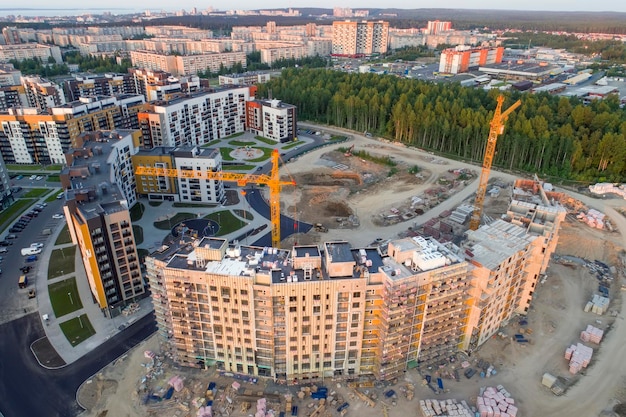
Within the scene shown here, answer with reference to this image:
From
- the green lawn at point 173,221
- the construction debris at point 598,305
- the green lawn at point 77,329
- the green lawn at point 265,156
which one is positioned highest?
the green lawn at point 265,156

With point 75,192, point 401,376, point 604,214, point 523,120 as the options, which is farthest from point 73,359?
point 523,120

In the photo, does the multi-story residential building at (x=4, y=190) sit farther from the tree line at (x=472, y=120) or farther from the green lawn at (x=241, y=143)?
the tree line at (x=472, y=120)

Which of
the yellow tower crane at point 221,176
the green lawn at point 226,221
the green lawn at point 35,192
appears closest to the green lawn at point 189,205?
the green lawn at point 226,221

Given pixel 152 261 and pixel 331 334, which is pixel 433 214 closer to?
pixel 331 334

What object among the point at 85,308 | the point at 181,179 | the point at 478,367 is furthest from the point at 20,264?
the point at 478,367

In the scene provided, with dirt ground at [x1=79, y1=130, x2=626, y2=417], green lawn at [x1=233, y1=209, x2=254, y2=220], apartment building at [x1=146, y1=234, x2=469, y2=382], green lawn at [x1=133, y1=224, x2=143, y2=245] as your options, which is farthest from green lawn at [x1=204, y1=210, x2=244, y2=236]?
apartment building at [x1=146, y1=234, x2=469, y2=382]

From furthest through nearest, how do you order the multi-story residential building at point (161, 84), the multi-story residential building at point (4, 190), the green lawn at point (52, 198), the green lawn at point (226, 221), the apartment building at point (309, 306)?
the multi-story residential building at point (161, 84) < the green lawn at point (52, 198) < the multi-story residential building at point (4, 190) < the green lawn at point (226, 221) < the apartment building at point (309, 306)

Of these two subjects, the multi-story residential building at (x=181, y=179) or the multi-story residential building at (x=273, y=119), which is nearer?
the multi-story residential building at (x=181, y=179)
